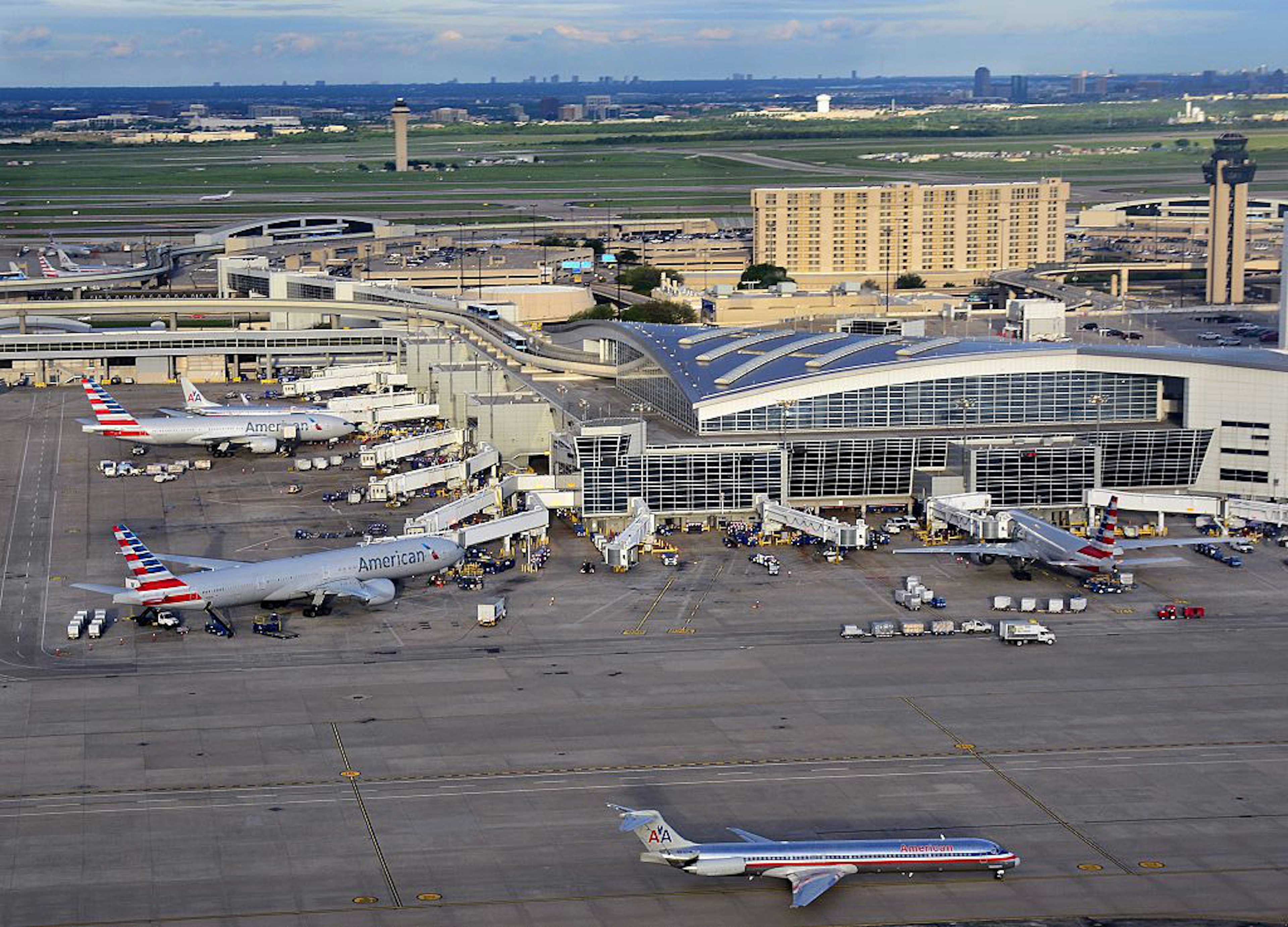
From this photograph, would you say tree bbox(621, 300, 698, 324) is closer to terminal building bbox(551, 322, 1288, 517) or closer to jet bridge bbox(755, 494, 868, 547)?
terminal building bbox(551, 322, 1288, 517)

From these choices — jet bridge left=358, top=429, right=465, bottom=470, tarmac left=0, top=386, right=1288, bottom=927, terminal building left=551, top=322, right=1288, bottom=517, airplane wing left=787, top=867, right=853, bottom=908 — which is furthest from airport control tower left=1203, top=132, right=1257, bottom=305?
airplane wing left=787, top=867, right=853, bottom=908

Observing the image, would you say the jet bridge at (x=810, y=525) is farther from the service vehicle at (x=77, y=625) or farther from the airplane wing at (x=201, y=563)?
the service vehicle at (x=77, y=625)

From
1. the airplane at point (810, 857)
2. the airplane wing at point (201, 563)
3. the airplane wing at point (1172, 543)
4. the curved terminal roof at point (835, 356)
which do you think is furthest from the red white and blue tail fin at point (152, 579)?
the airplane wing at point (1172, 543)

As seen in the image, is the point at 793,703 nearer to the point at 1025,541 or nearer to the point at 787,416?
the point at 1025,541

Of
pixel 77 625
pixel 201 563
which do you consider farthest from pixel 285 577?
pixel 77 625

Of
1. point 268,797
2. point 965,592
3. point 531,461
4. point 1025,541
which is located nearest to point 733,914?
point 268,797

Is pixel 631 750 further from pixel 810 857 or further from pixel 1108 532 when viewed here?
pixel 1108 532
